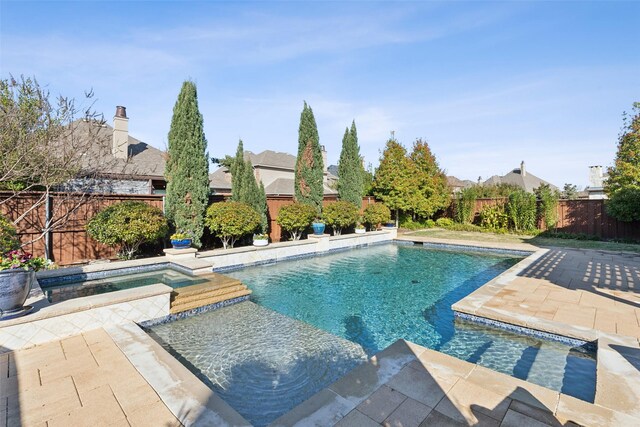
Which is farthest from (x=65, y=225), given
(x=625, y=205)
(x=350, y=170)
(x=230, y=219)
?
(x=625, y=205)

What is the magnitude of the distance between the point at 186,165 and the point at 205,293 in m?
5.38

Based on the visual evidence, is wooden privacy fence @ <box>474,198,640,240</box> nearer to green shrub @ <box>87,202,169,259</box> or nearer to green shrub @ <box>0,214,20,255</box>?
green shrub @ <box>87,202,169,259</box>

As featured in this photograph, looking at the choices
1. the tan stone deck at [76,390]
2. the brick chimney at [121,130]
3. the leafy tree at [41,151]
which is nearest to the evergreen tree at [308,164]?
the leafy tree at [41,151]

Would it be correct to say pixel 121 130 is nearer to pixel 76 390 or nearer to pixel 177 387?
pixel 76 390

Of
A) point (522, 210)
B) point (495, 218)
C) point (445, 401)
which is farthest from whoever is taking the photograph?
point (495, 218)

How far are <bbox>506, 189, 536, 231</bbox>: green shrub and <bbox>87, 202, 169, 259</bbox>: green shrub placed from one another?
16.5 m

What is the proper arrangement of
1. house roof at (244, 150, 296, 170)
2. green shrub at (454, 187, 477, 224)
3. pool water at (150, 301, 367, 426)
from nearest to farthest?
pool water at (150, 301, 367, 426) → green shrub at (454, 187, 477, 224) → house roof at (244, 150, 296, 170)

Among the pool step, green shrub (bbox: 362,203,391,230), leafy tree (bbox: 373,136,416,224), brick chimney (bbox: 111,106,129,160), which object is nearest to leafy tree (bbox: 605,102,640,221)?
leafy tree (bbox: 373,136,416,224)

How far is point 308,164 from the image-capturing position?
44.9 ft

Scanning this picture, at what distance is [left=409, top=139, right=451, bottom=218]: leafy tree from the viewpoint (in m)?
17.8

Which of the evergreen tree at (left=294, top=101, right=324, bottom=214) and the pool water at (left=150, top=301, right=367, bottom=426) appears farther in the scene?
the evergreen tree at (left=294, top=101, right=324, bottom=214)

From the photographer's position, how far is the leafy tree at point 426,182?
17.8 m

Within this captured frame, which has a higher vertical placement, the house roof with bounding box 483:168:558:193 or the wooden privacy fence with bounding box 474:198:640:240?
the house roof with bounding box 483:168:558:193

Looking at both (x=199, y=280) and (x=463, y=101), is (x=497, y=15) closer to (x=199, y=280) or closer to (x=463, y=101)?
(x=463, y=101)
